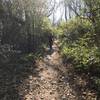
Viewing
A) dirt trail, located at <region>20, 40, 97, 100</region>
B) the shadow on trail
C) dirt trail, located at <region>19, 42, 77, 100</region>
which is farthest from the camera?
the shadow on trail

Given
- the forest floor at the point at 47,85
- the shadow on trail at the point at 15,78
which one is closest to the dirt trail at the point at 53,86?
the forest floor at the point at 47,85

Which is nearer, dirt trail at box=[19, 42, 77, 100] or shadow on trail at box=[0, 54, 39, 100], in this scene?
dirt trail at box=[19, 42, 77, 100]

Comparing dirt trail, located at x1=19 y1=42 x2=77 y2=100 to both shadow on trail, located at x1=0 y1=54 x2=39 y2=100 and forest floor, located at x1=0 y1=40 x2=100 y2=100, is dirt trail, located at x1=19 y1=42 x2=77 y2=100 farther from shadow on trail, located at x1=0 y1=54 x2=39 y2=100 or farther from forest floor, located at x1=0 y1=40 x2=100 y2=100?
shadow on trail, located at x1=0 y1=54 x2=39 y2=100

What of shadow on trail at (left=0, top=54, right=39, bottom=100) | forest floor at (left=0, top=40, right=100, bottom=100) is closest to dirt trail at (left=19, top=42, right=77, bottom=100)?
forest floor at (left=0, top=40, right=100, bottom=100)

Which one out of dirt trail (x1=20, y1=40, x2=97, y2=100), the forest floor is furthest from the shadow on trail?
dirt trail (x1=20, y1=40, x2=97, y2=100)

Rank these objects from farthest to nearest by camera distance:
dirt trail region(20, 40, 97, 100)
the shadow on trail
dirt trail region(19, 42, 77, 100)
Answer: the shadow on trail → dirt trail region(19, 42, 77, 100) → dirt trail region(20, 40, 97, 100)

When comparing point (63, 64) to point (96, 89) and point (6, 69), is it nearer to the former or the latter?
point (6, 69)

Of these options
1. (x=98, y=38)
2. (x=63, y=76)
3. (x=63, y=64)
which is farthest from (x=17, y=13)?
(x=98, y=38)

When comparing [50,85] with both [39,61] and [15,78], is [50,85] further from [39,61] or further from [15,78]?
[39,61]

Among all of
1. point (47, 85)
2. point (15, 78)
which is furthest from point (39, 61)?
point (47, 85)

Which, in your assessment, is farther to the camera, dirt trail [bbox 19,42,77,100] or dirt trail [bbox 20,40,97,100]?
dirt trail [bbox 19,42,77,100]

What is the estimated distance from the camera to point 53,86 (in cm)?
1249

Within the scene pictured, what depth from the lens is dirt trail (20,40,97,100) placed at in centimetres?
1095

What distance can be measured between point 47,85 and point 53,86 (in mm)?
363
